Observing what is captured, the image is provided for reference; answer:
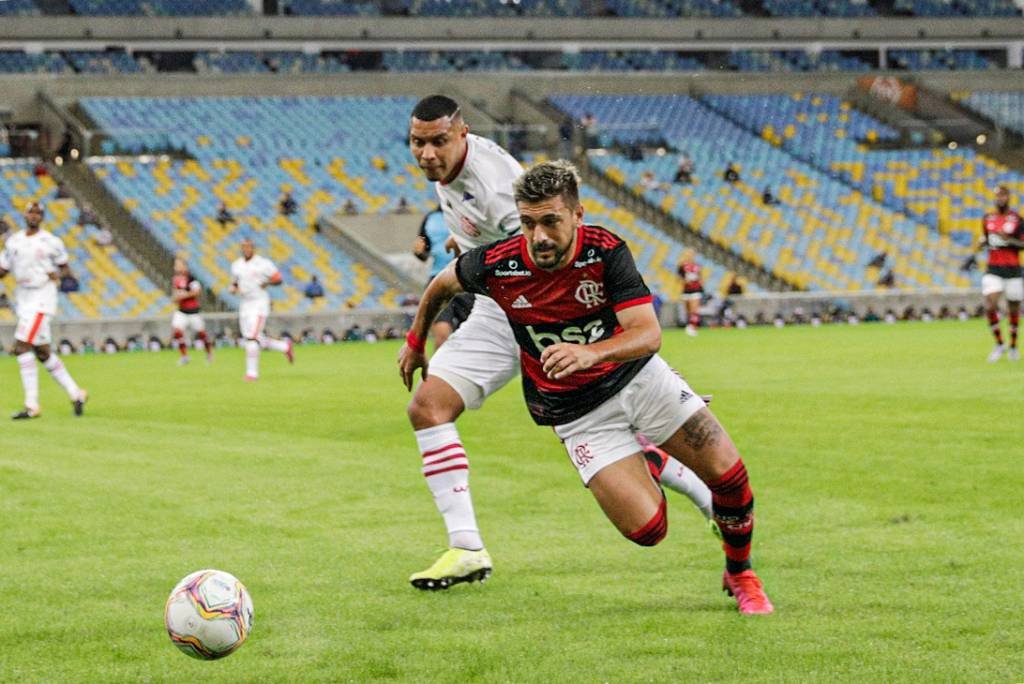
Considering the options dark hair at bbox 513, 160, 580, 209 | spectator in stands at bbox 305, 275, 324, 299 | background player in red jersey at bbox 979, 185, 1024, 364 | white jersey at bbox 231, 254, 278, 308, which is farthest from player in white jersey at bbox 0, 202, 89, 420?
spectator in stands at bbox 305, 275, 324, 299

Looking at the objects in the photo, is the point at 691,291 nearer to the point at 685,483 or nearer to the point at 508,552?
the point at 508,552

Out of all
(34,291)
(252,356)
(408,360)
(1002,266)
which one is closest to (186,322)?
(252,356)

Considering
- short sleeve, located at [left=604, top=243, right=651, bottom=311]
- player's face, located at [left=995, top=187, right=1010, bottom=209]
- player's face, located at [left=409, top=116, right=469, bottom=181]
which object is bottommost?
player's face, located at [left=995, top=187, right=1010, bottom=209]

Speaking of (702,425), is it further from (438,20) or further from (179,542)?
(438,20)

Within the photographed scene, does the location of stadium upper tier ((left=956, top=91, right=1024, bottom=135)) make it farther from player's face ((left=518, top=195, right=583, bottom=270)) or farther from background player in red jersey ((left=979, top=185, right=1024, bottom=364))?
player's face ((left=518, top=195, right=583, bottom=270))

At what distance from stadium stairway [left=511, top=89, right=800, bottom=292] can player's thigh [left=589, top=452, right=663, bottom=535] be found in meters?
37.5

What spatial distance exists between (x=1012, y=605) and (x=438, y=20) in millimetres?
51486

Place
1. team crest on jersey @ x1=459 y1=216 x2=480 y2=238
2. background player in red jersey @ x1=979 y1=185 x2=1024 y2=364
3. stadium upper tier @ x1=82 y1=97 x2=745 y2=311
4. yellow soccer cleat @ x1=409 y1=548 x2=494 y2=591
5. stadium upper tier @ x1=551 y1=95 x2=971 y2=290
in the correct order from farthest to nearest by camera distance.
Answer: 1. stadium upper tier @ x1=551 y1=95 x2=971 y2=290
2. stadium upper tier @ x1=82 y1=97 x2=745 y2=311
3. background player in red jersey @ x1=979 y1=185 x2=1024 y2=364
4. team crest on jersey @ x1=459 y1=216 x2=480 y2=238
5. yellow soccer cleat @ x1=409 y1=548 x2=494 y2=591

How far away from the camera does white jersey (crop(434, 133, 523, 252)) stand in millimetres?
8164

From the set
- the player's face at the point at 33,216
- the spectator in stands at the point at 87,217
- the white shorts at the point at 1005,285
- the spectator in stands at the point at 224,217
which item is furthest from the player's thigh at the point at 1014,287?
the spectator in stands at the point at 87,217

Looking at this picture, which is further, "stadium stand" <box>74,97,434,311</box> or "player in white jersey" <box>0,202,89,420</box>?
"stadium stand" <box>74,97,434,311</box>

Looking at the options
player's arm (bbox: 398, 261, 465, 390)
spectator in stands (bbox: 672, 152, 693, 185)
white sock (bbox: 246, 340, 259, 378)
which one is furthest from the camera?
spectator in stands (bbox: 672, 152, 693, 185)

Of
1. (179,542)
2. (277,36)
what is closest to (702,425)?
(179,542)

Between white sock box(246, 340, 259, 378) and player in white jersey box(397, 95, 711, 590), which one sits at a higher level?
player in white jersey box(397, 95, 711, 590)
